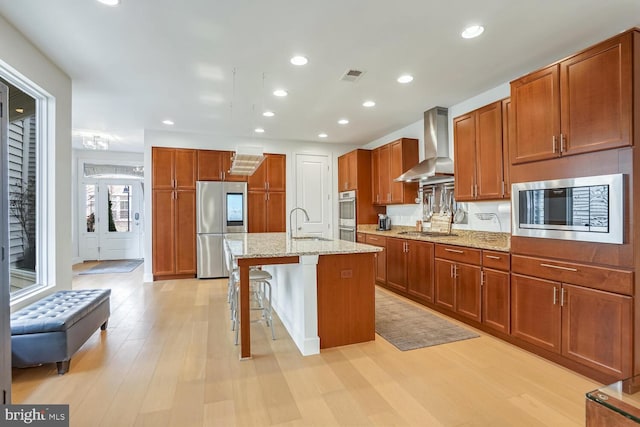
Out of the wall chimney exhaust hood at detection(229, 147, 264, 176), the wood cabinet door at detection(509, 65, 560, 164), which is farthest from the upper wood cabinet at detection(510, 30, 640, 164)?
the wall chimney exhaust hood at detection(229, 147, 264, 176)

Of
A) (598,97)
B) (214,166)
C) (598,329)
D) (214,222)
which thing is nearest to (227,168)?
(214,166)

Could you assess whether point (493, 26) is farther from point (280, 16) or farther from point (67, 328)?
point (67, 328)

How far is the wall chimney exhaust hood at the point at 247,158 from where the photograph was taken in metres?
3.32

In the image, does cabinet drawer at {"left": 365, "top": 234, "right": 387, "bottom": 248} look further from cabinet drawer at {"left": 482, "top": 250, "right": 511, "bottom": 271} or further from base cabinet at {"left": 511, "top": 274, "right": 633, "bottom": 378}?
base cabinet at {"left": 511, "top": 274, "right": 633, "bottom": 378}

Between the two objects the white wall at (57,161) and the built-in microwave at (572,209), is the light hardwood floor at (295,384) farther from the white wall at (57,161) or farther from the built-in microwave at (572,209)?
the built-in microwave at (572,209)

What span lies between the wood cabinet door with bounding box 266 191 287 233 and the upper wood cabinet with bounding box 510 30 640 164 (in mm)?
4290

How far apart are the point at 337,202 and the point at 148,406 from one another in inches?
204

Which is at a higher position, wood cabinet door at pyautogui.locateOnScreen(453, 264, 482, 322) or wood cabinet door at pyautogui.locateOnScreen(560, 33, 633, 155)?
wood cabinet door at pyautogui.locateOnScreen(560, 33, 633, 155)

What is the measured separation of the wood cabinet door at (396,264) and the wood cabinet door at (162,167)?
13.2 ft

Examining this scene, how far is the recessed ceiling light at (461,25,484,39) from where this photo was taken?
2.45 m

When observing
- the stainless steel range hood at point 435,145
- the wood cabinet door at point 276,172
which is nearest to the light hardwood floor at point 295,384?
the stainless steel range hood at point 435,145

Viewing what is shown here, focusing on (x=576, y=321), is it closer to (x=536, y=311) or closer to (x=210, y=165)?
(x=536, y=311)

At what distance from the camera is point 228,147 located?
19.5ft

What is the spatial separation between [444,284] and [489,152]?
1576mm
